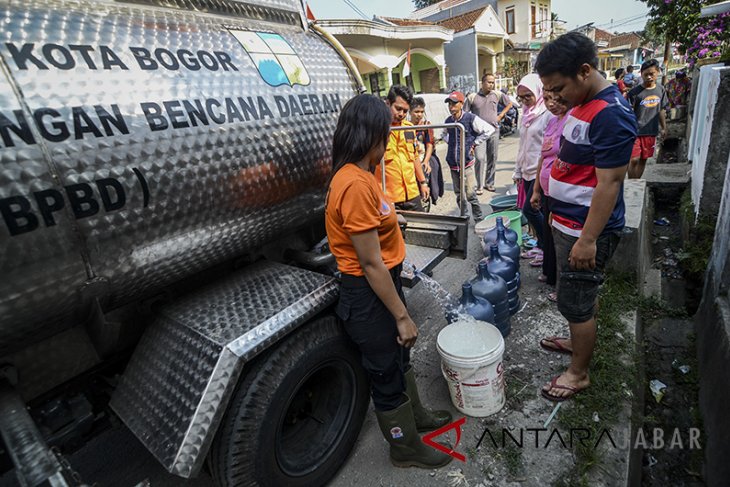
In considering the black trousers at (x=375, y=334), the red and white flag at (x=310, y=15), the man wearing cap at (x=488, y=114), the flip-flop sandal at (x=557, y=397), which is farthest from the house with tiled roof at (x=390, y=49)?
the black trousers at (x=375, y=334)

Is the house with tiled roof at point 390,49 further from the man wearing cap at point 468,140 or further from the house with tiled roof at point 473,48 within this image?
the man wearing cap at point 468,140

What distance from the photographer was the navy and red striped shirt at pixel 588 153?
1955mm

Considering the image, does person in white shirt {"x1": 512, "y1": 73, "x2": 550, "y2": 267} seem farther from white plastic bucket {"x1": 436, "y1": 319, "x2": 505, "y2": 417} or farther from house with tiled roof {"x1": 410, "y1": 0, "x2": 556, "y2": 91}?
house with tiled roof {"x1": 410, "y1": 0, "x2": 556, "y2": 91}

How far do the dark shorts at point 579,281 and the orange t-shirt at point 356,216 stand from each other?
3.52ft

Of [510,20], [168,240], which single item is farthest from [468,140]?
[510,20]

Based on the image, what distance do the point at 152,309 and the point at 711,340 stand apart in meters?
3.53

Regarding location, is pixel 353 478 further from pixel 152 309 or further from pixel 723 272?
pixel 723 272

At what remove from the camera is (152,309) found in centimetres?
205

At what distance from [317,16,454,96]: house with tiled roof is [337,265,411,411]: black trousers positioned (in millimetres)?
10151

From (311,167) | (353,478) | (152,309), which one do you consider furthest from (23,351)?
(353,478)

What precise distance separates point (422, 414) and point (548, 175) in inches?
81.4

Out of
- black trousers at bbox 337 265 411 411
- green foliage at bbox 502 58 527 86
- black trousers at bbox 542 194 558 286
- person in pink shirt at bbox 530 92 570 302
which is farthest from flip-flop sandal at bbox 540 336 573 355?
green foliage at bbox 502 58 527 86

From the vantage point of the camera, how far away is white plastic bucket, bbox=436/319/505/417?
7.53 ft

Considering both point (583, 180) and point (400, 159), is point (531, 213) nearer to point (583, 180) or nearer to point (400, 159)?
point (400, 159)
